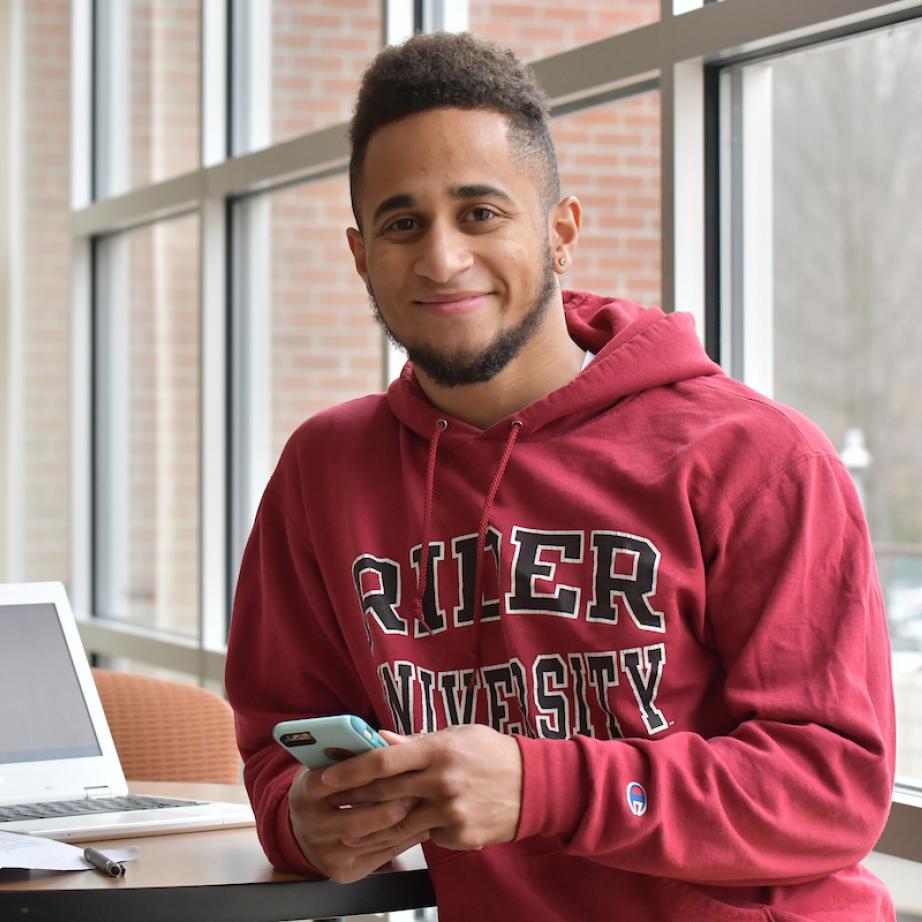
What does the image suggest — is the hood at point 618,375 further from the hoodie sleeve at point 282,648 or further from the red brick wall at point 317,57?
the red brick wall at point 317,57

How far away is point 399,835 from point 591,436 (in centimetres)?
49

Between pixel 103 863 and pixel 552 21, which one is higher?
pixel 552 21

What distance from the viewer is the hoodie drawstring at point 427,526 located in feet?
5.61

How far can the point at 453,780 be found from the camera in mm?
1394

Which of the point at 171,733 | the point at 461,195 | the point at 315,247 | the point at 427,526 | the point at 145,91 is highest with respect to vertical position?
the point at 145,91

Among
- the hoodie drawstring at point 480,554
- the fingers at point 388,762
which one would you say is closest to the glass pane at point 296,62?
the hoodie drawstring at point 480,554

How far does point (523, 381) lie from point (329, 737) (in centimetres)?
51

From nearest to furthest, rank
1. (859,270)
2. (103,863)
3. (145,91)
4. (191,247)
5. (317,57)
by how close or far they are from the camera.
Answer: (103,863)
(859,270)
(317,57)
(191,247)
(145,91)

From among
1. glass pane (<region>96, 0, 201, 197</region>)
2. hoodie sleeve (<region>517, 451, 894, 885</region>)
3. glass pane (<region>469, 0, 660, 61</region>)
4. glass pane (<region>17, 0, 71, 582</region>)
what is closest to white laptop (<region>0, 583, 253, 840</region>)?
hoodie sleeve (<region>517, 451, 894, 885</region>)

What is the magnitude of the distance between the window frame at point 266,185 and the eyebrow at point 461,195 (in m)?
0.90

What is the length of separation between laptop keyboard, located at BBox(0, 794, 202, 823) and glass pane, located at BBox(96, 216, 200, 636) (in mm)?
2361

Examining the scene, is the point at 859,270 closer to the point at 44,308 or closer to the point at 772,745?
the point at 772,745

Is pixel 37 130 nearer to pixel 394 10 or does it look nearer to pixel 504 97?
pixel 394 10

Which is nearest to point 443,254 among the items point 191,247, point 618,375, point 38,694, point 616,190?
point 618,375
